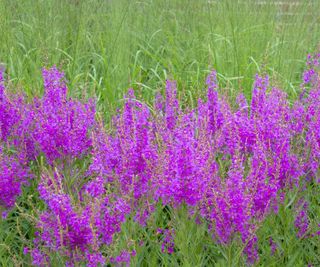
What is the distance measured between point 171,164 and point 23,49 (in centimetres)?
357

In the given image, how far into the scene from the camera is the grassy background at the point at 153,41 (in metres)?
5.69

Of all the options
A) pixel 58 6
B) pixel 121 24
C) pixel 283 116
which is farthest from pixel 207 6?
pixel 283 116

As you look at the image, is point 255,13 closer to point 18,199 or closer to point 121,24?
point 121,24

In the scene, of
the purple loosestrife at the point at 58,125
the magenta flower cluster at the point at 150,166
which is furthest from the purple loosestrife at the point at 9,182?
the purple loosestrife at the point at 58,125

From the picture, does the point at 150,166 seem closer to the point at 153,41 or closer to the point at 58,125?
the point at 58,125

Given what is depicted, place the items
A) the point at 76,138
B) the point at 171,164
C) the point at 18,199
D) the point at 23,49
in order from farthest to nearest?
the point at 23,49 → the point at 18,199 → the point at 76,138 → the point at 171,164

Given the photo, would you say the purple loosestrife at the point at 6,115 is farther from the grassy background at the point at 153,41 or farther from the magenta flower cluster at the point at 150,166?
the grassy background at the point at 153,41

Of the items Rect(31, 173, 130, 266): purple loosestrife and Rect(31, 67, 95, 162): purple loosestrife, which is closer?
Rect(31, 173, 130, 266): purple loosestrife

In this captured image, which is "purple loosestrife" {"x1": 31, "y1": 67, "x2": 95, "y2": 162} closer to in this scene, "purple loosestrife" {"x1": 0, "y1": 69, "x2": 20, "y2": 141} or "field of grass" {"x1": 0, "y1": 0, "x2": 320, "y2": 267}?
"purple loosestrife" {"x1": 0, "y1": 69, "x2": 20, "y2": 141}

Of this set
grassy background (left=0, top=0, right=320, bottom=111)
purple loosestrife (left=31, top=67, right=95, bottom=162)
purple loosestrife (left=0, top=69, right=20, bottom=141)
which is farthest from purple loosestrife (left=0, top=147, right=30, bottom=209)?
grassy background (left=0, top=0, right=320, bottom=111)

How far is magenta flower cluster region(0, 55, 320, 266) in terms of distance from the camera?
2.95 m

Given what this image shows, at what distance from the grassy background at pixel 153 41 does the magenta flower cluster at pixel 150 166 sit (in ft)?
4.63

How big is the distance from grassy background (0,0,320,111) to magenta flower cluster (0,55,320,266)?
1.41 metres

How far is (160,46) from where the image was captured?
665 cm
